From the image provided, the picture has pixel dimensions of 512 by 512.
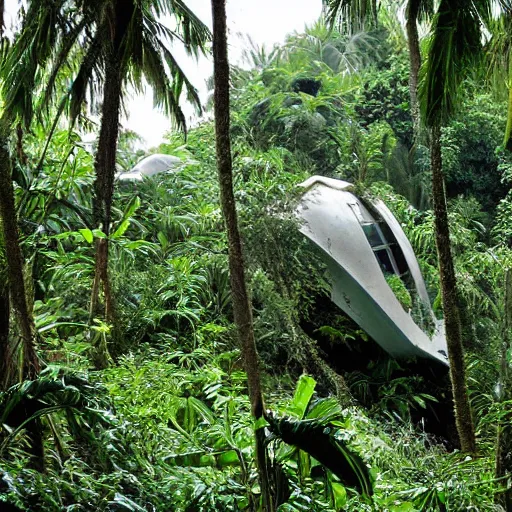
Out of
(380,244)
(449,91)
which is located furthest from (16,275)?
(380,244)

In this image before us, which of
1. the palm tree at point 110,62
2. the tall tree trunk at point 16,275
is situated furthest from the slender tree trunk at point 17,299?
the palm tree at point 110,62

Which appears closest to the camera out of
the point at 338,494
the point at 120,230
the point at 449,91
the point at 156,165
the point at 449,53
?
the point at 338,494

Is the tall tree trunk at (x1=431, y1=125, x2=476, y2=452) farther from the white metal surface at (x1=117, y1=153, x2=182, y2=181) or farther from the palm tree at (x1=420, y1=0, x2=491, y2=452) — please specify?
the white metal surface at (x1=117, y1=153, x2=182, y2=181)

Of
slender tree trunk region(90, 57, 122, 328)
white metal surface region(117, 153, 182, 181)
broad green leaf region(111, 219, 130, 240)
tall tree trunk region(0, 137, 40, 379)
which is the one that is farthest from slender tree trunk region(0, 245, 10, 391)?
white metal surface region(117, 153, 182, 181)

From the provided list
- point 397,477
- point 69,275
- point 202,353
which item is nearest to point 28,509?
point 397,477

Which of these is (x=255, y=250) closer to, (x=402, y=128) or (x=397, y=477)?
(x=397, y=477)

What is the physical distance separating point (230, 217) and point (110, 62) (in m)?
3.41

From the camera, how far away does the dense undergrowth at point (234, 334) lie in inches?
185

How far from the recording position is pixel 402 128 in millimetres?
19141

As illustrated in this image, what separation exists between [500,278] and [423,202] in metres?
6.59

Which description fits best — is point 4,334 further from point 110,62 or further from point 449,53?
point 449,53

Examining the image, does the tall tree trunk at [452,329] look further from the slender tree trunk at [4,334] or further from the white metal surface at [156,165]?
the white metal surface at [156,165]

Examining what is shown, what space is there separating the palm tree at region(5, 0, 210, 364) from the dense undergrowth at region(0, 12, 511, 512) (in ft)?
1.41

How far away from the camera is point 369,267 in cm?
1027
